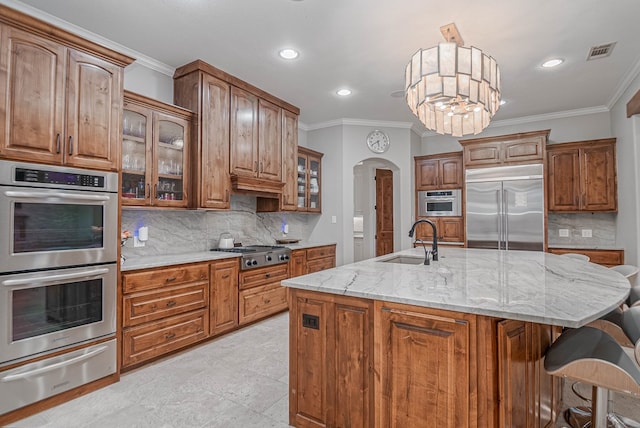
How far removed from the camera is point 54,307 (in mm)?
2232

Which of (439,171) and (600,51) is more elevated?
(600,51)

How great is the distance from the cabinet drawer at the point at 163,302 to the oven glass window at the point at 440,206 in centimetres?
397

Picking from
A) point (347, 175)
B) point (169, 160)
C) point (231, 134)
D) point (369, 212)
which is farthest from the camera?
Result: point (369, 212)

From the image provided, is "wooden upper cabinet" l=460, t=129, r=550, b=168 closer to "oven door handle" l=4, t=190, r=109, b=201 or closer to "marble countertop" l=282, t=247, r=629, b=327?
"marble countertop" l=282, t=247, r=629, b=327

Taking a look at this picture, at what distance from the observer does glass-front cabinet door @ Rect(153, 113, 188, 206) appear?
3.20 metres

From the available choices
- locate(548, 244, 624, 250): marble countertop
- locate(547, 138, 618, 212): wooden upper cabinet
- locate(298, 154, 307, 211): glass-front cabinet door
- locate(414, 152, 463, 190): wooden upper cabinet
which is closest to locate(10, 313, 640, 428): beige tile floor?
locate(298, 154, 307, 211): glass-front cabinet door

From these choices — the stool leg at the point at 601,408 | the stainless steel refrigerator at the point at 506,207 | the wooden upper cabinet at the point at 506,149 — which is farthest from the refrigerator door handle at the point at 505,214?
the stool leg at the point at 601,408

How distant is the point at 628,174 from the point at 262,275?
15.3 feet

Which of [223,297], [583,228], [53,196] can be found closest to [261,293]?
[223,297]

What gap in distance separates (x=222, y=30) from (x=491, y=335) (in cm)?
300

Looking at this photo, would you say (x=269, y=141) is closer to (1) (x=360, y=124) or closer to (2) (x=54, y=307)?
(1) (x=360, y=124)

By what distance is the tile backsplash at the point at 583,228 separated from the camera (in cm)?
481

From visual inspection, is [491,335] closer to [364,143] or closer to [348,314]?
[348,314]

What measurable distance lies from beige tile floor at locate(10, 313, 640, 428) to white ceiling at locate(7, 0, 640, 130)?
2.90m
